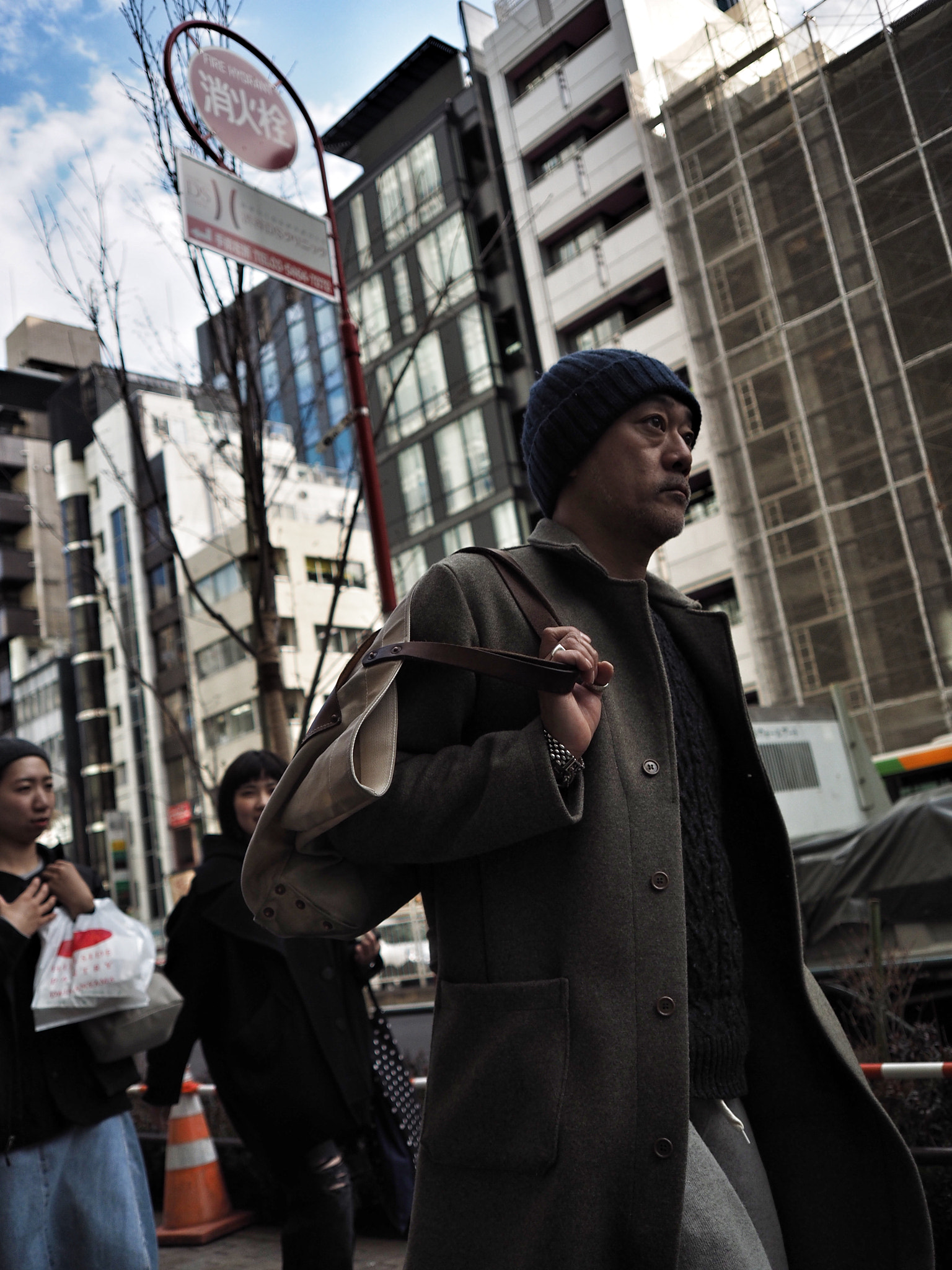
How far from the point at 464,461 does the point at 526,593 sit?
31902mm

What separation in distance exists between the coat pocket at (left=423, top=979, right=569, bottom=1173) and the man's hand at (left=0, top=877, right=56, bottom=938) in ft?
6.97

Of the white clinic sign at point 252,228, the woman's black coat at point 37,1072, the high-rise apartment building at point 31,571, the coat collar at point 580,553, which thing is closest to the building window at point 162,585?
the high-rise apartment building at point 31,571

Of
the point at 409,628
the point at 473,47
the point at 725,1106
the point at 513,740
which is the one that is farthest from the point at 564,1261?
the point at 473,47

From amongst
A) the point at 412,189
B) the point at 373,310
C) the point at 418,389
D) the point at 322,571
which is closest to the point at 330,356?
the point at 322,571

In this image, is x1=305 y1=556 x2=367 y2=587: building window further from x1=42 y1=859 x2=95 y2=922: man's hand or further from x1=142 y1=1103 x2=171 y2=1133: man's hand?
x1=42 y1=859 x2=95 y2=922: man's hand

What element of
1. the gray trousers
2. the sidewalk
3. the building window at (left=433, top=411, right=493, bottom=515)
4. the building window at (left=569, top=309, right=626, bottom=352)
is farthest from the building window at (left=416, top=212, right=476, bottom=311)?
the gray trousers

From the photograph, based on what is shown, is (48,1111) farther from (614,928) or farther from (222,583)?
(222,583)

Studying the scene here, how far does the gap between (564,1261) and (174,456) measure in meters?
50.6

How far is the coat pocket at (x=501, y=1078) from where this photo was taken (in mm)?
1435

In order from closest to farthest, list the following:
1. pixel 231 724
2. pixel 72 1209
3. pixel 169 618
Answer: pixel 72 1209 < pixel 231 724 < pixel 169 618

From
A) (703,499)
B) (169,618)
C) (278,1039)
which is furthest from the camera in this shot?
(169,618)

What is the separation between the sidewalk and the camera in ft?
16.2

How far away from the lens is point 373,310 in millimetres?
36656

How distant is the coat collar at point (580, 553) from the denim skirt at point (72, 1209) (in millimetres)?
2298
